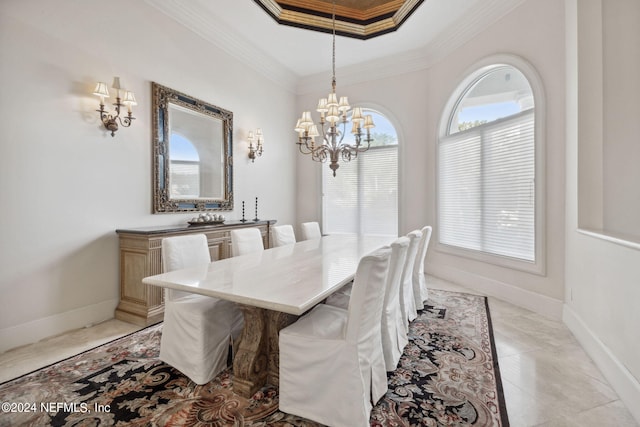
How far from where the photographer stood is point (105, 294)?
2738 millimetres

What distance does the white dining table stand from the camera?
4.55 ft

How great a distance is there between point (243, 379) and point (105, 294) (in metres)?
1.96

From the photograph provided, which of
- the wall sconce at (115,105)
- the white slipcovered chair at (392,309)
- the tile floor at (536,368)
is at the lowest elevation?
the tile floor at (536,368)

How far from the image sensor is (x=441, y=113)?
425 centimetres

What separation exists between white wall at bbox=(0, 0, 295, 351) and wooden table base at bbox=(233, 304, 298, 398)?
189cm

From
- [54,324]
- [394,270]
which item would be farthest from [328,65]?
[54,324]

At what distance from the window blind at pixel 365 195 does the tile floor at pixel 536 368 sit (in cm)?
241

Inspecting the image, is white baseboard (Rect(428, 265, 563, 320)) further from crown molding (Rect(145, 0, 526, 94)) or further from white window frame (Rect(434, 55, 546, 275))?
crown molding (Rect(145, 0, 526, 94))

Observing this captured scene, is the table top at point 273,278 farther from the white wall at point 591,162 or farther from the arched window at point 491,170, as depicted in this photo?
the arched window at point 491,170

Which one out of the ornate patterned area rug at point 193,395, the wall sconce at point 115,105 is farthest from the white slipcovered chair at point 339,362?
the wall sconce at point 115,105

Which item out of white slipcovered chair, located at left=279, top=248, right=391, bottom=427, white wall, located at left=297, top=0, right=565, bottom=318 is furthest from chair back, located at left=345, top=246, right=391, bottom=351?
white wall, located at left=297, top=0, right=565, bottom=318

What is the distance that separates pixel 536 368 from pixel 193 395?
7.54 feet

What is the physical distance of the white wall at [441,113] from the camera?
114 inches

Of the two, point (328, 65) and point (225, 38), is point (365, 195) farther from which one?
point (225, 38)
